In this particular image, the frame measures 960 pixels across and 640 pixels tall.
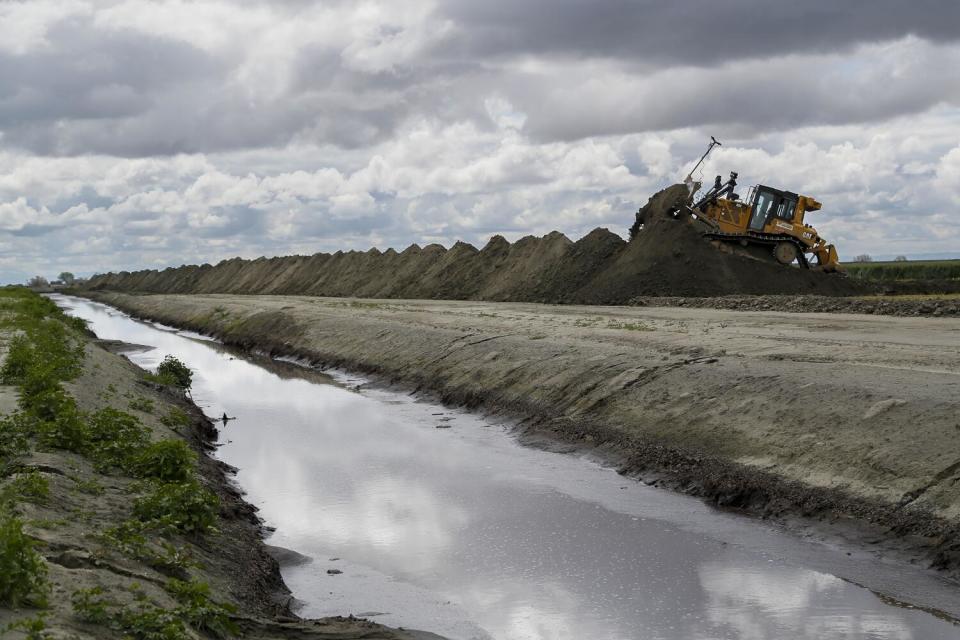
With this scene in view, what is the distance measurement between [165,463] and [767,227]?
3889cm

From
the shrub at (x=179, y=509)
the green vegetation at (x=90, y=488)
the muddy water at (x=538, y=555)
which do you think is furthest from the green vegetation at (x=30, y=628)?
the green vegetation at (x=90, y=488)

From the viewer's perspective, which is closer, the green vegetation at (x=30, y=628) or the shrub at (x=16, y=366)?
the green vegetation at (x=30, y=628)

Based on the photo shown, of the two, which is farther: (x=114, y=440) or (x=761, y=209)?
(x=761, y=209)

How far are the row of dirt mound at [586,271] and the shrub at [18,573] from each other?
3783 cm

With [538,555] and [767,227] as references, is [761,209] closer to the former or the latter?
[767,227]

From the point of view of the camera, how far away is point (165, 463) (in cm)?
1152

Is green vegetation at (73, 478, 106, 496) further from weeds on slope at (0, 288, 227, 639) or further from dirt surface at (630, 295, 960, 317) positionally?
dirt surface at (630, 295, 960, 317)

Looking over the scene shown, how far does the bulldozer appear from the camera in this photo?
1793 inches

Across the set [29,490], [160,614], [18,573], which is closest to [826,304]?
[29,490]

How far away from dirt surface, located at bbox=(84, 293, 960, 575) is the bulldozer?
1415 cm

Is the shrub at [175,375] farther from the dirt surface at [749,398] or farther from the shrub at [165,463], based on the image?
the shrub at [165,463]

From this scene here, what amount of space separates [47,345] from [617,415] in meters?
14.0

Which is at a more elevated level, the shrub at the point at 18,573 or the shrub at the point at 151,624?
the shrub at the point at 18,573

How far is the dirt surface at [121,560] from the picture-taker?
274 inches
